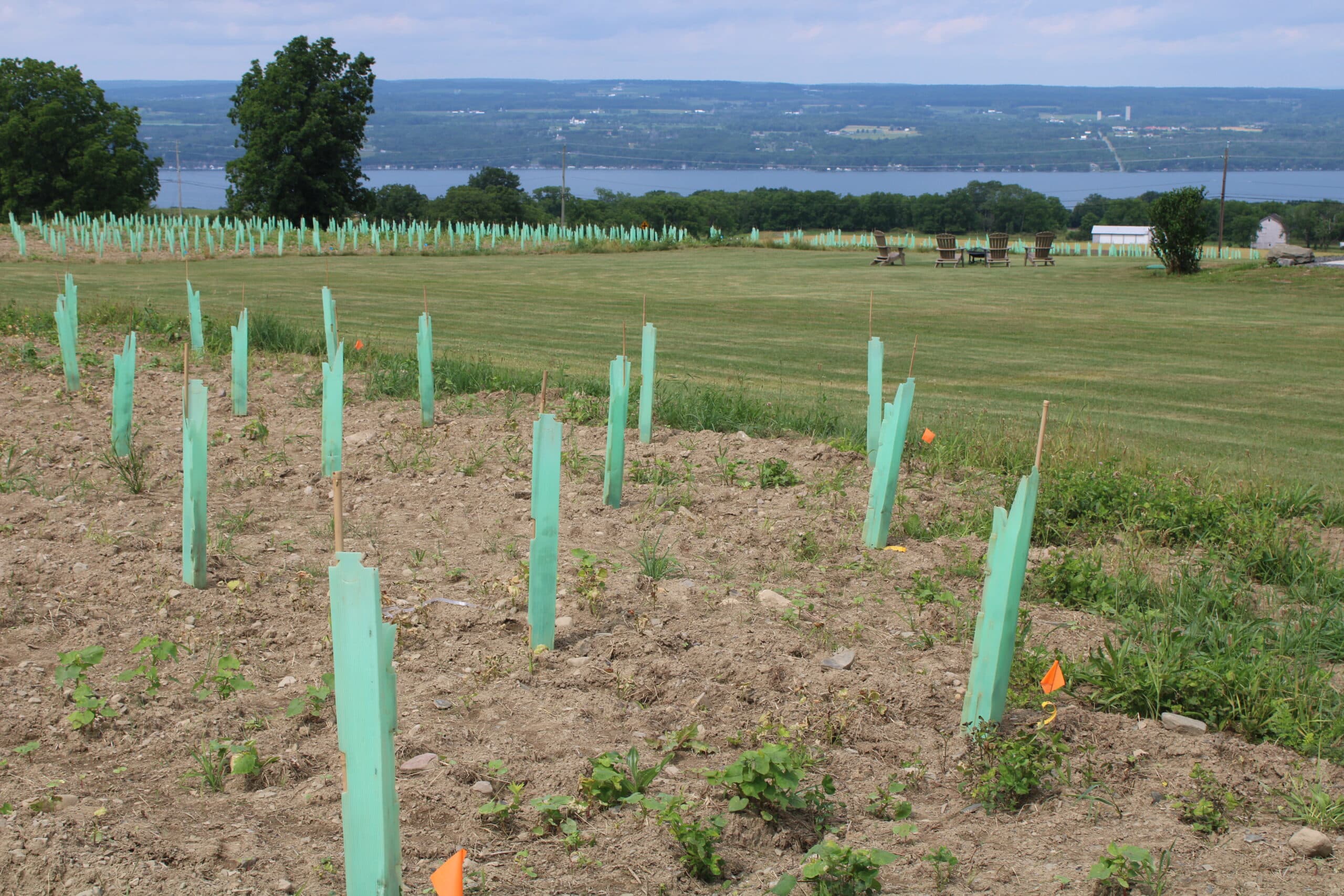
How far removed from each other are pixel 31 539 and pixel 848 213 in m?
74.4

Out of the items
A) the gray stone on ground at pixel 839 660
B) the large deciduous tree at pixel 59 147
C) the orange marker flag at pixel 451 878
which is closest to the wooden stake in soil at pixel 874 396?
the gray stone on ground at pixel 839 660

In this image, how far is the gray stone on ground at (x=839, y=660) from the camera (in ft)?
14.7

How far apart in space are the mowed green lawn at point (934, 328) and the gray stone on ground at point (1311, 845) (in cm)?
494

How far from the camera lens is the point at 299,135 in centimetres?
5388

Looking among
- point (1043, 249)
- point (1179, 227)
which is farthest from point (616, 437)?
point (1043, 249)

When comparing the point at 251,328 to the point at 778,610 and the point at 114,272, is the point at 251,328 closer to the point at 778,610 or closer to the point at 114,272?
the point at 778,610

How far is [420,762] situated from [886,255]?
3160 centimetres

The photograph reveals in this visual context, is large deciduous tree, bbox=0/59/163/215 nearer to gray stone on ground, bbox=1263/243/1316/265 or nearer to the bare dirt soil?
gray stone on ground, bbox=1263/243/1316/265

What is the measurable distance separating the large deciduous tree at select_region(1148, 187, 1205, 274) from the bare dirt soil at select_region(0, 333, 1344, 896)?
74.2 ft

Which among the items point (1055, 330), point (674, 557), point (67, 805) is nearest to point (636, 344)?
point (1055, 330)

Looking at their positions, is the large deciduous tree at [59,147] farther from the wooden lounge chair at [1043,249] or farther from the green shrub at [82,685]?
the green shrub at [82,685]

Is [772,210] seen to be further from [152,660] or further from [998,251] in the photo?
[152,660]

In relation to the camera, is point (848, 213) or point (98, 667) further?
point (848, 213)

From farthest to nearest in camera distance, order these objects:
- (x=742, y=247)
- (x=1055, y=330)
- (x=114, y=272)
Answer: (x=742, y=247)
(x=114, y=272)
(x=1055, y=330)
